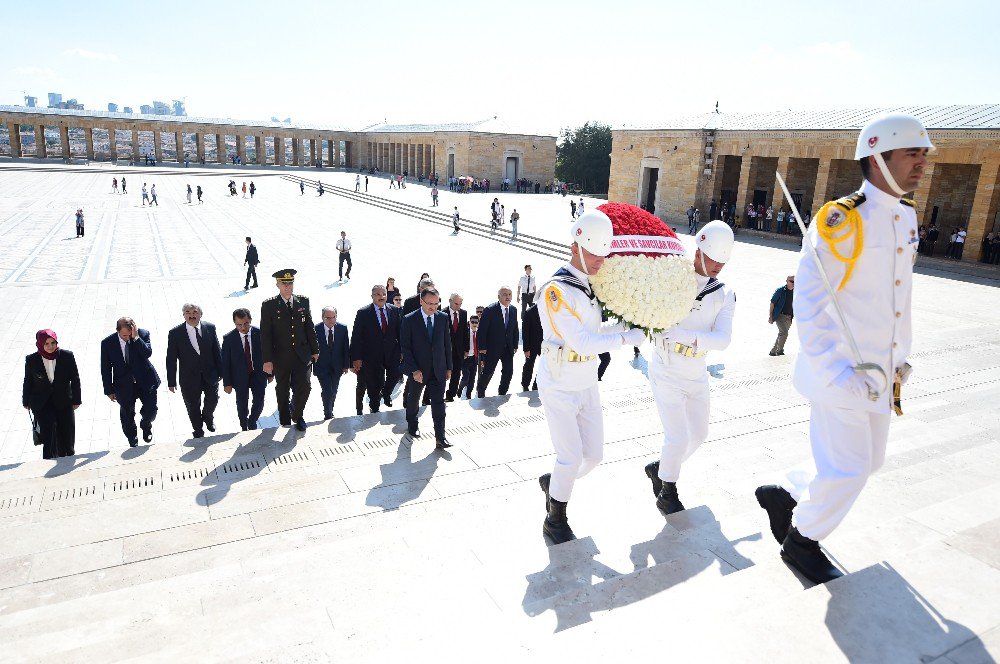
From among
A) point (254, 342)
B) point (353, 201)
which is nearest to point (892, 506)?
point (254, 342)

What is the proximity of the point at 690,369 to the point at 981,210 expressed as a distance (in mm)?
22294

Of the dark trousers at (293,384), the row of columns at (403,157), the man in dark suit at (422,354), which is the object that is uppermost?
the row of columns at (403,157)

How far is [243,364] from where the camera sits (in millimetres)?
7051

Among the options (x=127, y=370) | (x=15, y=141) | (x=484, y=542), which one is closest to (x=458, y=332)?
(x=127, y=370)

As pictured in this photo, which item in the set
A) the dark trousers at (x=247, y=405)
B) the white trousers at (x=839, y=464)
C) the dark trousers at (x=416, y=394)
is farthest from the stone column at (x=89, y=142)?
the white trousers at (x=839, y=464)

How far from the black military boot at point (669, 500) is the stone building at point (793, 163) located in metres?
19.1

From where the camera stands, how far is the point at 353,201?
43.8 m

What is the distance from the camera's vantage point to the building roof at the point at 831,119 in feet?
69.8

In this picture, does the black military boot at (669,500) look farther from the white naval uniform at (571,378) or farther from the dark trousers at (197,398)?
the dark trousers at (197,398)

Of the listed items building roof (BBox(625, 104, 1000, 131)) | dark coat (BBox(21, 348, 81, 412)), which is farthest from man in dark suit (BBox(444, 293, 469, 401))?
building roof (BBox(625, 104, 1000, 131))

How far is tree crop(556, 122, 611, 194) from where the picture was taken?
54344mm

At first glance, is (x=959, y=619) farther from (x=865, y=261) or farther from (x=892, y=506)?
(x=892, y=506)

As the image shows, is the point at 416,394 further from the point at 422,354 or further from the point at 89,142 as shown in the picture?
the point at 89,142

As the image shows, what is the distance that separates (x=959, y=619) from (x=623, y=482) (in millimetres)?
2717
